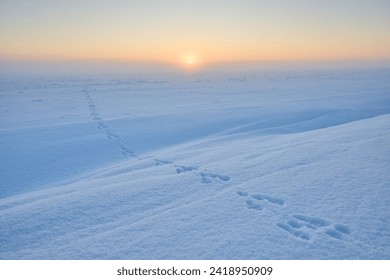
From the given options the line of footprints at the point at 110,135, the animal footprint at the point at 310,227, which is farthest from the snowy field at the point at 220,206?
the line of footprints at the point at 110,135

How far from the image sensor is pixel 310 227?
2998mm

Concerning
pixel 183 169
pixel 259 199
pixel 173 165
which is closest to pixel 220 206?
pixel 259 199

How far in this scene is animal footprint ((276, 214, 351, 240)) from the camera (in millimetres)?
2863

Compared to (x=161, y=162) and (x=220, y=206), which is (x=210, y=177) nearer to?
(x=220, y=206)

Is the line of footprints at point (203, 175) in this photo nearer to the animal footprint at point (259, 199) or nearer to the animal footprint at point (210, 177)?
the animal footprint at point (210, 177)

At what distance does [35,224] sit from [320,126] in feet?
34.8

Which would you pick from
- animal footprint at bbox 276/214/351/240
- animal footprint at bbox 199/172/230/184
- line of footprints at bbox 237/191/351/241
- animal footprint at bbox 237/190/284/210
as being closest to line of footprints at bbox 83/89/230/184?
animal footprint at bbox 199/172/230/184

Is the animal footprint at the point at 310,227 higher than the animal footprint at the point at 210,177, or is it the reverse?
the animal footprint at the point at 210,177

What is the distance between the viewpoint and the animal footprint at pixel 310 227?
9.39 feet

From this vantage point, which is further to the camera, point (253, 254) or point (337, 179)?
point (337, 179)

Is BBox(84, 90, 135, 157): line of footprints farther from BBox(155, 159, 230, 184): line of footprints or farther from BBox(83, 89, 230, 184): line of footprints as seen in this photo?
BBox(155, 159, 230, 184): line of footprints
